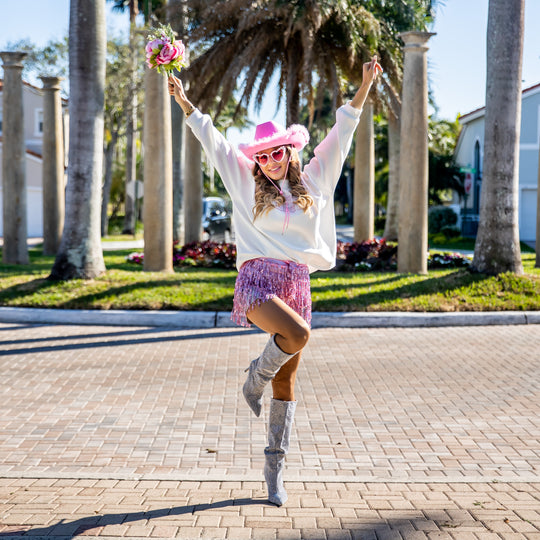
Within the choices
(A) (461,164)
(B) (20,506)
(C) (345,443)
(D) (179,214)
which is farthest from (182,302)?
(A) (461,164)

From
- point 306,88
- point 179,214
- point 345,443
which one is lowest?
point 345,443

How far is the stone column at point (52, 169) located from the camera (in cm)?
1797

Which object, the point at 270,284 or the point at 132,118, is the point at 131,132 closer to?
the point at 132,118

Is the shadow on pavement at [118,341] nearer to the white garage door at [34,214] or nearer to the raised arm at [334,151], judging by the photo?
the raised arm at [334,151]

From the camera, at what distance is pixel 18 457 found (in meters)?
4.68

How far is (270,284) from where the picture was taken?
3.84 metres

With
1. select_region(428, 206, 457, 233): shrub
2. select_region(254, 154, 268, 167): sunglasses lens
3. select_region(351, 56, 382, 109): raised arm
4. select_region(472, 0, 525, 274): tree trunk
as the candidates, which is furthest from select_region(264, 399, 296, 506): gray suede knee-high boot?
select_region(428, 206, 457, 233): shrub

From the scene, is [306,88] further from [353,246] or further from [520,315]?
[520,315]

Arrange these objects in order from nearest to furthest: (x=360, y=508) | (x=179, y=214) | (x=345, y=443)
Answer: (x=360, y=508) < (x=345, y=443) < (x=179, y=214)

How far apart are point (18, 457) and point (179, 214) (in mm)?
15916

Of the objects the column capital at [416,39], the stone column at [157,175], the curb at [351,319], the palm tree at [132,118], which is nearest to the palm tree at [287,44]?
the column capital at [416,39]

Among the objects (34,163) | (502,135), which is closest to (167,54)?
(502,135)

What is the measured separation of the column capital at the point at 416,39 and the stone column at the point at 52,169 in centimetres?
919

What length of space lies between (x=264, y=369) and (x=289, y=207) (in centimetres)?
87
